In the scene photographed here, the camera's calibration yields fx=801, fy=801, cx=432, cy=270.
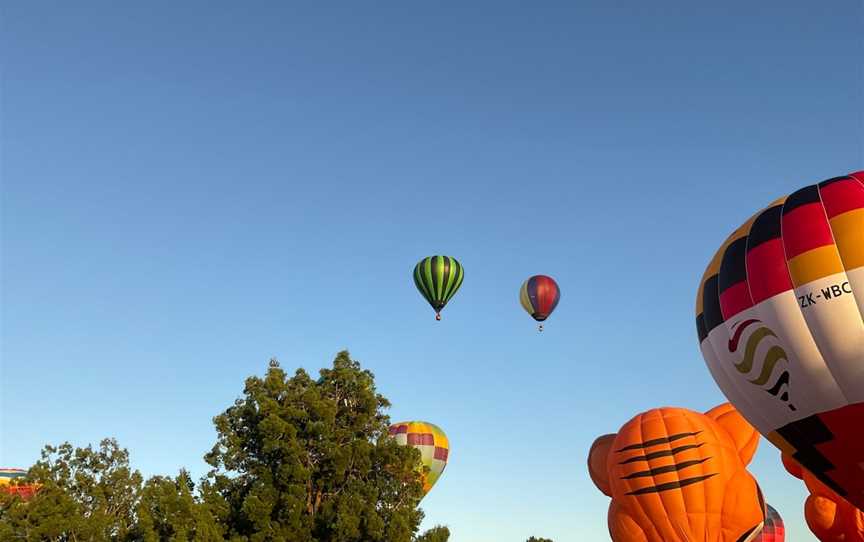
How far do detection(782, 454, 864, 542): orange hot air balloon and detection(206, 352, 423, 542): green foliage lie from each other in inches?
499

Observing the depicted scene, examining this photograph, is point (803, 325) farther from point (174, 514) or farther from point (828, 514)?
point (174, 514)

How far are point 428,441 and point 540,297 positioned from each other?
13.6 metres

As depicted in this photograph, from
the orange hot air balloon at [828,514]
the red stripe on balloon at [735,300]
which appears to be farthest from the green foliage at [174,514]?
the orange hot air balloon at [828,514]

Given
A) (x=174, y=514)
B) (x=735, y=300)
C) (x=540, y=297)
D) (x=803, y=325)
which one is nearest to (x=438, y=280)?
(x=540, y=297)

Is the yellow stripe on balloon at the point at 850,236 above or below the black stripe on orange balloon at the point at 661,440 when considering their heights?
above

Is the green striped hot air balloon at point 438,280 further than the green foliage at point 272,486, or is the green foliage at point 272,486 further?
the green striped hot air balloon at point 438,280

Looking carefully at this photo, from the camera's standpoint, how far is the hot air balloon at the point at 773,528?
38.4 m

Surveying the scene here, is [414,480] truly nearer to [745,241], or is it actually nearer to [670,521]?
[670,521]

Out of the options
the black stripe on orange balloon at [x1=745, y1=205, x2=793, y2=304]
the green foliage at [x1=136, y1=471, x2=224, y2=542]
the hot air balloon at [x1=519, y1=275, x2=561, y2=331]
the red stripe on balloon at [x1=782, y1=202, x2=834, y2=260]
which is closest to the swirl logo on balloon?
the black stripe on orange balloon at [x1=745, y1=205, x2=793, y2=304]

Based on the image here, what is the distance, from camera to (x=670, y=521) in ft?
99.6

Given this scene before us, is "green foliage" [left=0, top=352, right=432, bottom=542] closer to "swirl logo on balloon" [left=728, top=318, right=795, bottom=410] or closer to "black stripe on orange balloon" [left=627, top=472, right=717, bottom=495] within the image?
"black stripe on orange balloon" [left=627, top=472, right=717, bottom=495]

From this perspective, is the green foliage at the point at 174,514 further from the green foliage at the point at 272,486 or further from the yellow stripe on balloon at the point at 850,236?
the yellow stripe on balloon at the point at 850,236

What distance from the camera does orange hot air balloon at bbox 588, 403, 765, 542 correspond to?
30.0 metres

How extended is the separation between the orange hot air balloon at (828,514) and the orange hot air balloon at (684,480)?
14.7ft
